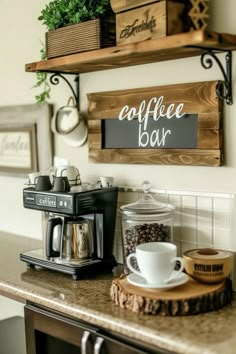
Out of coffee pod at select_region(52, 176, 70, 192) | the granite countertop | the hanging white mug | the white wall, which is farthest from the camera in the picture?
the hanging white mug

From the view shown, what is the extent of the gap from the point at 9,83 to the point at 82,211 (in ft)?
3.56

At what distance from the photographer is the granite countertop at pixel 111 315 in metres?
1.44

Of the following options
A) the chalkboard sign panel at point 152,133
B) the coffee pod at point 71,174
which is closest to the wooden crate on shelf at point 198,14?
the chalkboard sign panel at point 152,133

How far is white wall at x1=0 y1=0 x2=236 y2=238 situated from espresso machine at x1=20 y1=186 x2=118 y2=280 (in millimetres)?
209

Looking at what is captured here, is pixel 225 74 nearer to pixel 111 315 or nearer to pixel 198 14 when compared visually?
pixel 198 14

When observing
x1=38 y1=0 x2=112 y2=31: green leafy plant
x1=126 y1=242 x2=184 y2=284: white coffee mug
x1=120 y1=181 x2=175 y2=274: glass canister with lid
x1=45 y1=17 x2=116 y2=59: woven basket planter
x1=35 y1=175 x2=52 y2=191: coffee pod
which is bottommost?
x1=126 y1=242 x2=184 y2=284: white coffee mug

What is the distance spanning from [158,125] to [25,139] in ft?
2.97

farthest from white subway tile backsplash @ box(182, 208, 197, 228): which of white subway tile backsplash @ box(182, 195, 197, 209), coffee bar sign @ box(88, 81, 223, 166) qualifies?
coffee bar sign @ box(88, 81, 223, 166)

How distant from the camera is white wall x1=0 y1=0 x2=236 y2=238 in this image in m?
1.87

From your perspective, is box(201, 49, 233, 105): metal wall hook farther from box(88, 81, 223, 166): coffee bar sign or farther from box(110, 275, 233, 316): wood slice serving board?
box(110, 275, 233, 316): wood slice serving board

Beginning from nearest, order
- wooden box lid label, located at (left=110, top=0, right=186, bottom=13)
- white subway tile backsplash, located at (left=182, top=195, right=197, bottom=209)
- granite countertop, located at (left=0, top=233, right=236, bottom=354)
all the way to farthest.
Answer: granite countertop, located at (left=0, top=233, right=236, bottom=354) → wooden box lid label, located at (left=110, top=0, right=186, bottom=13) → white subway tile backsplash, located at (left=182, top=195, right=197, bottom=209)

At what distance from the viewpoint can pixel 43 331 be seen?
185 centimetres

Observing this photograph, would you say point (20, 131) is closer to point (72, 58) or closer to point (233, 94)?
point (72, 58)

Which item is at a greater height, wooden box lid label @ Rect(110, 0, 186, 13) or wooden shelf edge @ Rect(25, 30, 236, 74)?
wooden box lid label @ Rect(110, 0, 186, 13)
